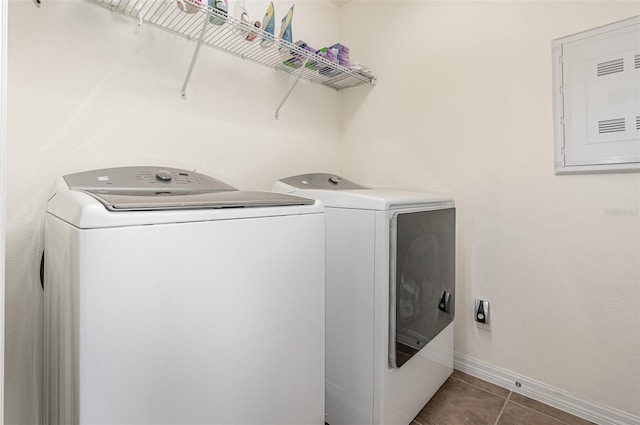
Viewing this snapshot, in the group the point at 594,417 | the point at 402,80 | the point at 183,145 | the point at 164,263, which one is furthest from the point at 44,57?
the point at 594,417

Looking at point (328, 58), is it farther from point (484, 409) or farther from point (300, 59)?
point (484, 409)

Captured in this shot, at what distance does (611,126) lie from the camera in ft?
4.20

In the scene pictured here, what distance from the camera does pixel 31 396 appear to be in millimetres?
1075

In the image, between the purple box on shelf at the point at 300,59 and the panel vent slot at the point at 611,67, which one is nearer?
the panel vent slot at the point at 611,67

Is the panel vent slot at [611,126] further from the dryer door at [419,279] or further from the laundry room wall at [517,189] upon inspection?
the dryer door at [419,279]

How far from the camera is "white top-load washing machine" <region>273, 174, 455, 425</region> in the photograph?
1.17 meters

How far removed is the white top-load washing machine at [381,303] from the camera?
117 cm

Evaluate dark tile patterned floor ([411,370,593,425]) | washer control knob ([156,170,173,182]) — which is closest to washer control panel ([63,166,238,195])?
washer control knob ([156,170,173,182])

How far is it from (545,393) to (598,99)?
52.9 inches

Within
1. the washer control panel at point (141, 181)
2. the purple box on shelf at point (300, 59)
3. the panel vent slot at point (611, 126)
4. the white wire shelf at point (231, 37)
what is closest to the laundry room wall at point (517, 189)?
the panel vent slot at point (611, 126)

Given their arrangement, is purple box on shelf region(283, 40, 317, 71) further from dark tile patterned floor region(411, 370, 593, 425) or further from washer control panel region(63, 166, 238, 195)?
dark tile patterned floor region(411, 370, 593, 425)

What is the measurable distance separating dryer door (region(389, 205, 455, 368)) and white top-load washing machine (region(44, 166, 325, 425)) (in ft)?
1.03

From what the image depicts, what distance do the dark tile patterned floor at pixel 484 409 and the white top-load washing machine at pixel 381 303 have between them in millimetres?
79

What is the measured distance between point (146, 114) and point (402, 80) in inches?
57.2
